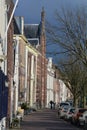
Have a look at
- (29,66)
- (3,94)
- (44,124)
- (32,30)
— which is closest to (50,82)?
(32,30)

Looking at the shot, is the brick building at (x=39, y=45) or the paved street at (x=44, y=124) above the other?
the brick building at (x=39, y=45)

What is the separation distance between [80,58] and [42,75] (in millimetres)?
57904

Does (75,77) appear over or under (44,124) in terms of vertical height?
over

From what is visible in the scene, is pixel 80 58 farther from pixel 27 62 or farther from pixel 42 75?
pixel 42 75

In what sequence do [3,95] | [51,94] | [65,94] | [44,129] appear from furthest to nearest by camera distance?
[65,94]
[51,94]
[44,129]
[3,95]

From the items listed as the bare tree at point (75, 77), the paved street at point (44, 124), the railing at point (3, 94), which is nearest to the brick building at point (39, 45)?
the bare tree at point (75, 77)

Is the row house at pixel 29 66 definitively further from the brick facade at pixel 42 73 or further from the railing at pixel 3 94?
the railing at pixel 3 94

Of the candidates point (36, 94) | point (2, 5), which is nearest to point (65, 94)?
point (36, 94)

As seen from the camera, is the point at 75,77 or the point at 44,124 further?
the point at 75,77

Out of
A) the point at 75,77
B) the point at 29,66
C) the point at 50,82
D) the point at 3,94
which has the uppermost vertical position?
the point at 29,66

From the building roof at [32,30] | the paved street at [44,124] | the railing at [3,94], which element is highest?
the building roof at [32,30]

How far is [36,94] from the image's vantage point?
94.8m

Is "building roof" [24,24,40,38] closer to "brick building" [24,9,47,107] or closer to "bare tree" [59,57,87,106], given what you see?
"brick building" [24,9,47,107]

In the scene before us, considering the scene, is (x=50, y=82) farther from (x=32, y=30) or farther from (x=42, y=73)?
(x=32, y=30)
